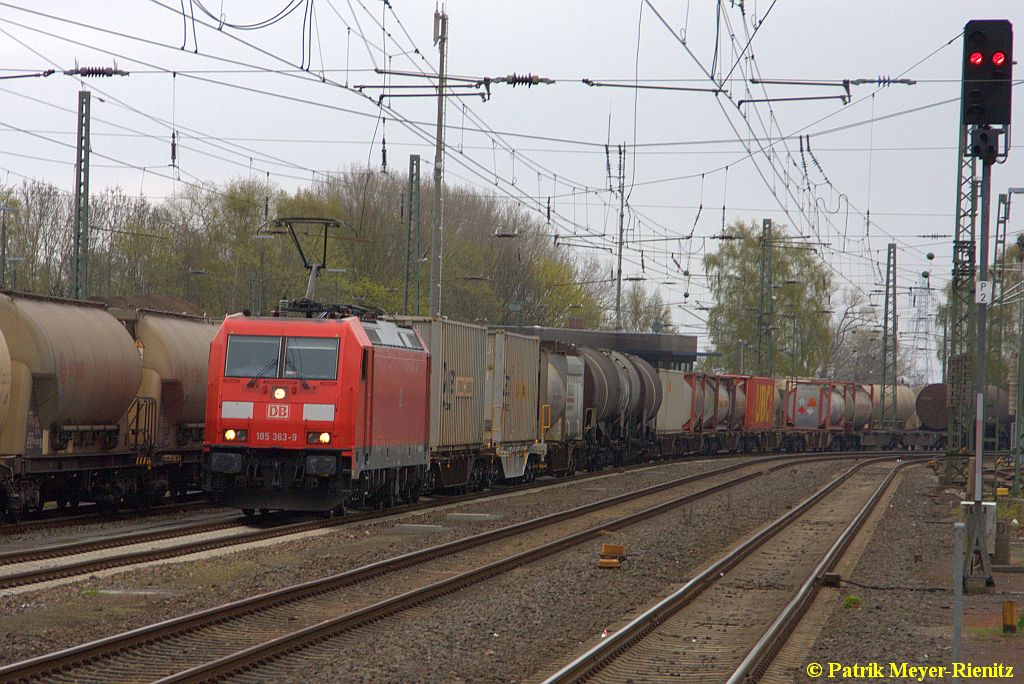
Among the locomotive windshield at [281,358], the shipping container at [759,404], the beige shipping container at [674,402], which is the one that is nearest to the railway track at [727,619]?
the locomotive windshield at [281,358]

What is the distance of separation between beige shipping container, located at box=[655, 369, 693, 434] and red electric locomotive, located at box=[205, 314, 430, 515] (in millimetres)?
29430

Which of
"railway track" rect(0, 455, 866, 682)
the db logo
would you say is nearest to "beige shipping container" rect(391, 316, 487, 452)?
the db logo

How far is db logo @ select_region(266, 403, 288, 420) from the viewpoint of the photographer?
19.6 m

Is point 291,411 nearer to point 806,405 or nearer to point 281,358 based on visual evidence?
point 281,358

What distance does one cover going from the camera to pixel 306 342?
65.2ft

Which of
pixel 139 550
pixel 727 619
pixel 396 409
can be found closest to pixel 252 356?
pixel 396 409

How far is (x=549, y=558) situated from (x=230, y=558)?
168 inches

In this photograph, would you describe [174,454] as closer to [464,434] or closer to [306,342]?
[306,342]

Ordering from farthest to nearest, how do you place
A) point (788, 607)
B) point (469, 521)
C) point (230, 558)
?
1. point (469, 521)
2. point (230, 558)
3. point (788, 607)

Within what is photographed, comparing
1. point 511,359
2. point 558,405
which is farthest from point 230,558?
point 558,405

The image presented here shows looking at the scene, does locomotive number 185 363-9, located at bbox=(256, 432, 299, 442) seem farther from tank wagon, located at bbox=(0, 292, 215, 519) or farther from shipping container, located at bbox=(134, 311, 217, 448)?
shipping container, located at bbox=(134, 311, 217, 448)

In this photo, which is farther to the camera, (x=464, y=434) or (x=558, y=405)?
(x=558, y=405)

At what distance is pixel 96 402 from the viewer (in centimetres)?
1930

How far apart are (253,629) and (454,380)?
47.9ft
